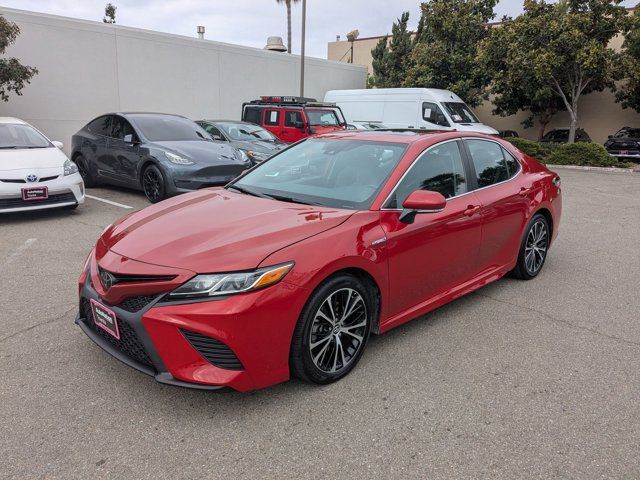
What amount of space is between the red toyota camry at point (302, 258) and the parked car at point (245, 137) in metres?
6.53

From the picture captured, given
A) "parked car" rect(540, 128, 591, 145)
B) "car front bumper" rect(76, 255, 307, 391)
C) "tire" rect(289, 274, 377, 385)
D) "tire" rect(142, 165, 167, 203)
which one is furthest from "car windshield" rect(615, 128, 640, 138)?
"car front bumper" rect(76, 255, 307, 391)

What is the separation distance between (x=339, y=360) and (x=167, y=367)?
1.04m

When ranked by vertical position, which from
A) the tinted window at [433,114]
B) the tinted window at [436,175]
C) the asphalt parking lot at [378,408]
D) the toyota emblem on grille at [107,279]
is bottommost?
the asphalt parking lot at [378,408]

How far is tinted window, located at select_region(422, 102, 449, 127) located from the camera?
17281 mm

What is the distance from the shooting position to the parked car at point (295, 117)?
13.9 meters

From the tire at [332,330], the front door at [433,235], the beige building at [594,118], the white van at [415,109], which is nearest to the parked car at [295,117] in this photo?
the white van at [415,109]

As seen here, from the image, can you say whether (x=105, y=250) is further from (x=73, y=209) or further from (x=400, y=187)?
(x=73, y=209)

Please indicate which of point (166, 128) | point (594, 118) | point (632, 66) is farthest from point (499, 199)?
point (594, 118)

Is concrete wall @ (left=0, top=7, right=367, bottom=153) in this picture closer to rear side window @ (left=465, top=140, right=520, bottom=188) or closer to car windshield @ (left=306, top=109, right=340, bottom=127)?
car windshield @ (left=306, top=109, right=340, bottom=127)

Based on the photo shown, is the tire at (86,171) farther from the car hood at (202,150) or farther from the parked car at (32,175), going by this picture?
the car hood at (202,150)

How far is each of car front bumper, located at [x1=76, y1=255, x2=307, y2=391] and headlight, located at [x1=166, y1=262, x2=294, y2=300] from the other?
0.04 m

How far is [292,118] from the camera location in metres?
14.1

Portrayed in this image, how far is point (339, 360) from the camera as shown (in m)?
3.02

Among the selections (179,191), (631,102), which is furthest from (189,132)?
(631,102)
